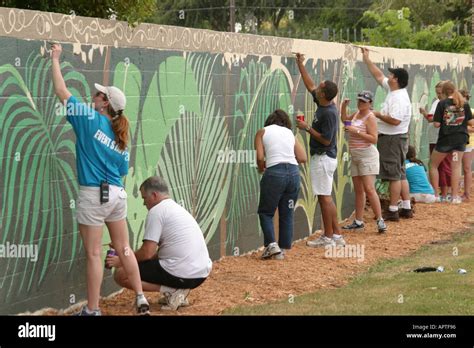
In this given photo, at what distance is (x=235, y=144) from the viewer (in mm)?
11750

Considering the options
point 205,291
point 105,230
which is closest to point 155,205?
point 105,230

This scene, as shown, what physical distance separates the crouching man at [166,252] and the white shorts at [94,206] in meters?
0.57

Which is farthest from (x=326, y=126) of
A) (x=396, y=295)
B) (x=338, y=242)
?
(x=396, y=295)

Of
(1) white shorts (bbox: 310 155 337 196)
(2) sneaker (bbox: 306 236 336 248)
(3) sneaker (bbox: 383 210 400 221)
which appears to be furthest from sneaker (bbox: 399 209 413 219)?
(1) white shorts (bbox: 310 155 337 196)

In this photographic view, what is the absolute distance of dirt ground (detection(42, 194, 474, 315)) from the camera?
9328 millimetres

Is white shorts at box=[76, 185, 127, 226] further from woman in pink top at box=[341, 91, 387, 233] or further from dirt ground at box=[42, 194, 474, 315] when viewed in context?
woman in pink top at box=[341, 91, 387, 233]

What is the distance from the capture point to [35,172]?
827 centimetres

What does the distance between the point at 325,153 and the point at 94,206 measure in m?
4.82

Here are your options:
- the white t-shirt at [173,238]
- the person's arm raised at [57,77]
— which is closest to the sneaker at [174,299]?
the white t-shirt at [173,238]

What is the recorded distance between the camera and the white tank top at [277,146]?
11336mm

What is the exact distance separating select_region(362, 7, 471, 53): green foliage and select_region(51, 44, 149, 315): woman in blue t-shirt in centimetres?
1723

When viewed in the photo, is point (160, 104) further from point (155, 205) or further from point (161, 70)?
point (155, 205)

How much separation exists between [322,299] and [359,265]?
2.16 m

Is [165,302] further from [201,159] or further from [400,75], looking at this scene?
[400,75]
